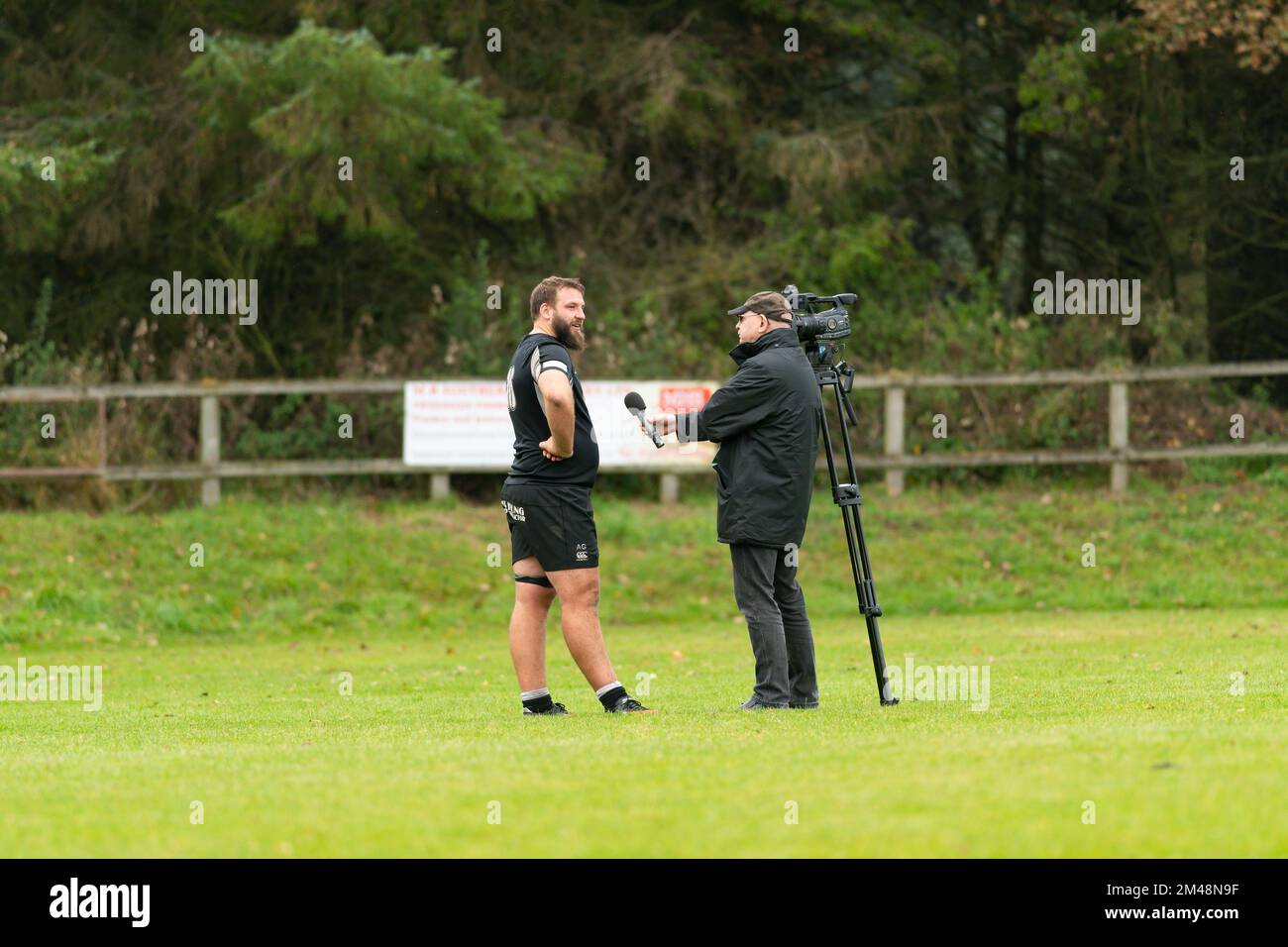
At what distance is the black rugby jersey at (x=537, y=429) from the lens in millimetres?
9367

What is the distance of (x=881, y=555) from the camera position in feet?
67.3

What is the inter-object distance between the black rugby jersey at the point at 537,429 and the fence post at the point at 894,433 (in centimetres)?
1316

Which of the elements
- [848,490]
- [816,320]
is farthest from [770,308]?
[848,490]

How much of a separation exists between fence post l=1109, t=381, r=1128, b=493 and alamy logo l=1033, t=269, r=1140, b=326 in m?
2.75

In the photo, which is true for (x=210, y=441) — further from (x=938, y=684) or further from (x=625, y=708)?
(x=625, y=708)

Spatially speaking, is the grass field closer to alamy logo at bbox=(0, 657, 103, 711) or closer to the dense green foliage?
alamy logo at bbox=(0, 657, 103, 711)

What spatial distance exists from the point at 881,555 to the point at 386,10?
9.94 metres

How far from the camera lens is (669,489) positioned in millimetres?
22219

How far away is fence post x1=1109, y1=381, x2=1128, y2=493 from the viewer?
875 inches

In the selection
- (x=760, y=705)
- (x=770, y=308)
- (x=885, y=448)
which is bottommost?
(x=760, y=705)

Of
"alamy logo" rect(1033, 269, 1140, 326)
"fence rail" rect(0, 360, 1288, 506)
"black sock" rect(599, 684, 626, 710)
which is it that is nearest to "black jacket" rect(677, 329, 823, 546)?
"black sock" rect(599, 684, 626, 710)

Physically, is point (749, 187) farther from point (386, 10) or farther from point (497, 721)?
point (497, 721)
